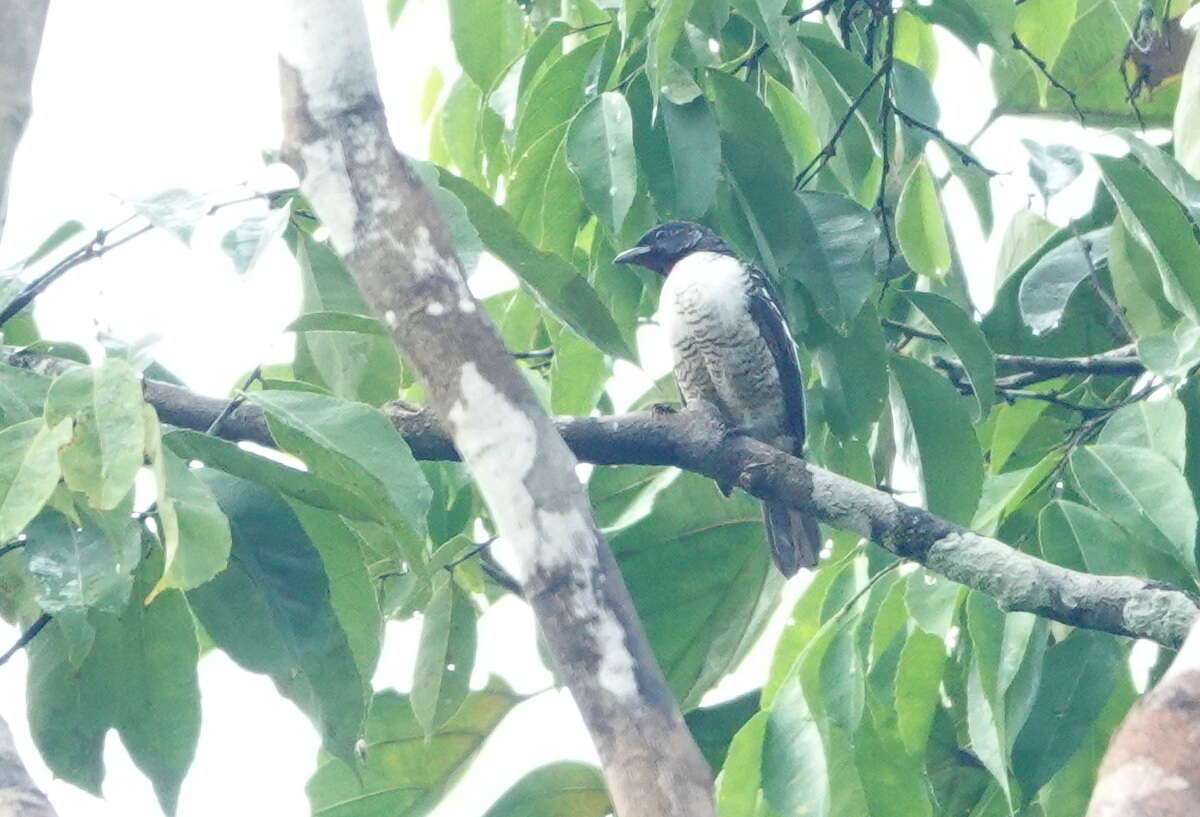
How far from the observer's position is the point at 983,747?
2.32 metres

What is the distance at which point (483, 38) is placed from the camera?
306 cm

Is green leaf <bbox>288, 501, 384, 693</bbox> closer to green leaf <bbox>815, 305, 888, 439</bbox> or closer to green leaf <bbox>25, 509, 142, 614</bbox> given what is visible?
green leaf <bbox>25, 509, 142, 614</bbox>

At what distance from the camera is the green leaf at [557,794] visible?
306 centimetres

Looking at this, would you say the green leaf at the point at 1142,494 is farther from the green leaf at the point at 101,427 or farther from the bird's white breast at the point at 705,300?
the bird's white breast at the point at 705,300

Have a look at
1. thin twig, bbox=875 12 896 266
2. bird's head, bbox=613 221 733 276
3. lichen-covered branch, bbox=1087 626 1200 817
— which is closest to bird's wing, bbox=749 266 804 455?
bird's head, bbox=613 221 733 276

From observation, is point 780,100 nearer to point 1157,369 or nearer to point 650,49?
point 650,49

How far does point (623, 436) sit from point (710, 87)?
585mm

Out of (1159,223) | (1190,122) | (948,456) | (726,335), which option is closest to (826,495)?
(948,456)

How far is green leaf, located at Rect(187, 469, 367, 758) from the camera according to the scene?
77.5 inches

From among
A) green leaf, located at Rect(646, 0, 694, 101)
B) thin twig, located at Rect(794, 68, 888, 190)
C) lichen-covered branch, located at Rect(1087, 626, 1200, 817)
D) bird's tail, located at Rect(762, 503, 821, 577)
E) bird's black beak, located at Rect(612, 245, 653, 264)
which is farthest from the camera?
bird's tail, located at Rect(762, 503, 821, 577)

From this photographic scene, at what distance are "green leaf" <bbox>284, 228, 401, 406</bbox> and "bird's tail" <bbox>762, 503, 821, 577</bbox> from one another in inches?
36.1

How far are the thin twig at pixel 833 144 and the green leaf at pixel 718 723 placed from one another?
992 millimetres

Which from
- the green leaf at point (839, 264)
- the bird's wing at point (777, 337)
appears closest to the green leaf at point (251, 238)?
the green leaf at point (839, 264)

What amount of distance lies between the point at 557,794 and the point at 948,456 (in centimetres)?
100
